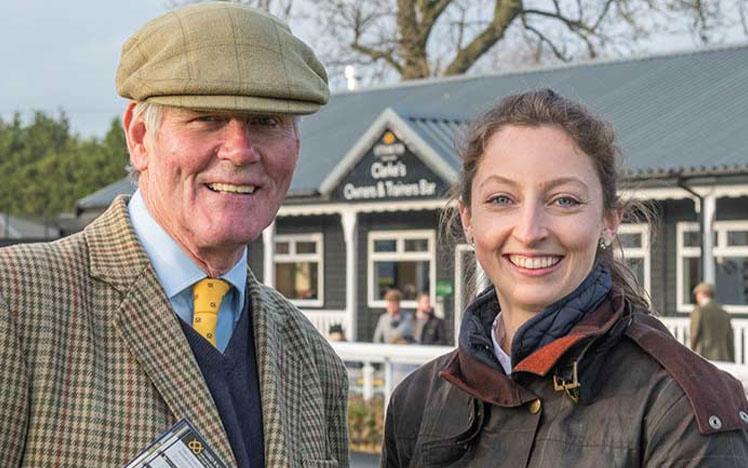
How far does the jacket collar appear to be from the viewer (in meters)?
3.01

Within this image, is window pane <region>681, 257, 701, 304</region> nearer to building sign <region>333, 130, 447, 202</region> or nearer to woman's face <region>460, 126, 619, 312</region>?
building sign <region>333, 130, 447, 202</region>

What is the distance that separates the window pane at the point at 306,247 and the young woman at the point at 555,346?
22031mm

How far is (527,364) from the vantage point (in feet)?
9.98

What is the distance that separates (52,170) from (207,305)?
162ft

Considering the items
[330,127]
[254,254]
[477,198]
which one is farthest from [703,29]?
[477,198]

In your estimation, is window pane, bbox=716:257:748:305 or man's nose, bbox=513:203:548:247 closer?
man's nose, bbox=513:203:548:247

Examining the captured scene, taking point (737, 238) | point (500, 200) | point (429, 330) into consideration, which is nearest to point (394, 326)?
point (429, 330)

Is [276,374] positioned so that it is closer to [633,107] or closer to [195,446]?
[195,446]

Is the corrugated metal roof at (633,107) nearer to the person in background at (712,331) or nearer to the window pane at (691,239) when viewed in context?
the window pane at (691,239)

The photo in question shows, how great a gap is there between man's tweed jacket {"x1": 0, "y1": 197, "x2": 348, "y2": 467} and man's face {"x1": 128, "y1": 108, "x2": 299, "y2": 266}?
0.42 ft

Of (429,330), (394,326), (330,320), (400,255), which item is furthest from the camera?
(400,255)

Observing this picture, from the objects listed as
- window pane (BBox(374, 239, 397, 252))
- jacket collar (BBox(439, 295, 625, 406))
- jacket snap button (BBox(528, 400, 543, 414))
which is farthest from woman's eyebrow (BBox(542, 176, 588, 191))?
window pane (BBox(374, 239, 397, 252))

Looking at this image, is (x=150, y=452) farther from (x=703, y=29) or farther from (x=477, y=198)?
(x=703, y=29)

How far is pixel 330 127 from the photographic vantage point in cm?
2717
